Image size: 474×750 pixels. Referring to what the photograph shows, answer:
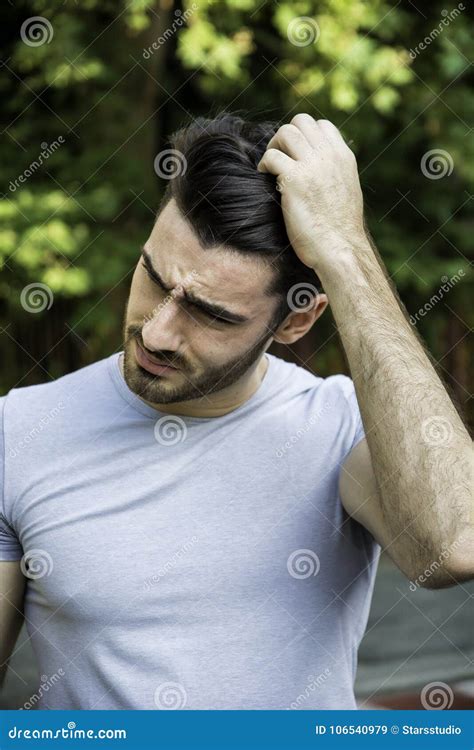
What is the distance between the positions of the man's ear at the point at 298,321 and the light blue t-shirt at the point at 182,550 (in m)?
0.22

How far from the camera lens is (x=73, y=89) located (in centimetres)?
767

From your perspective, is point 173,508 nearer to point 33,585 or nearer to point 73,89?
point 33,585

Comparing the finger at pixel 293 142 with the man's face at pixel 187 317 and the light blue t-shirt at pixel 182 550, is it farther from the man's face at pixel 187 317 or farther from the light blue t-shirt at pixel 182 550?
the light blue t-shirt at pixel 182 550

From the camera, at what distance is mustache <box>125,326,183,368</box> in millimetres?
2000

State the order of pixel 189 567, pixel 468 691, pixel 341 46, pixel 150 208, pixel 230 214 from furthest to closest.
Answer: pixel 150 208, pixel 341 46, pixel 468 691, pixel 230 214, pixel 189 567

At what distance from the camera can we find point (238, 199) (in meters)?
2.11

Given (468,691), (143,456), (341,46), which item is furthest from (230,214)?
(341,46)

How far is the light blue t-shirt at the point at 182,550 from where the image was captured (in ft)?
6.26

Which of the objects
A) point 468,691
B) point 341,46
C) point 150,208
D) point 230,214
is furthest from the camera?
point 150,208

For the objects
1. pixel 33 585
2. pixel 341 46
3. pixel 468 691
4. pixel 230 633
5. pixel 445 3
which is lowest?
pixel 468 691

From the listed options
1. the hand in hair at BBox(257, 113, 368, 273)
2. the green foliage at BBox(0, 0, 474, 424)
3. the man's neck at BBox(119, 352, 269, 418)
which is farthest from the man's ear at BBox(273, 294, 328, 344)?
the green foliage at BBox(0, 0, 474, 424)

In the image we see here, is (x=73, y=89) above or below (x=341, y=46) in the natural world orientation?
below

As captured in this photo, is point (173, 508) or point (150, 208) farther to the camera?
point (150, 208)

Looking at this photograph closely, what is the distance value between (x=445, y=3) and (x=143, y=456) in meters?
7.24
